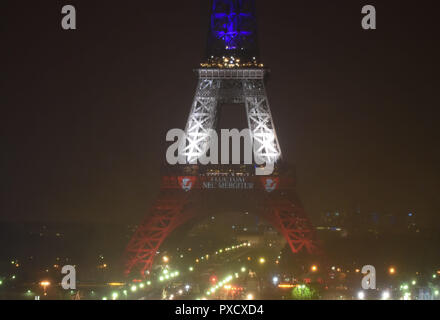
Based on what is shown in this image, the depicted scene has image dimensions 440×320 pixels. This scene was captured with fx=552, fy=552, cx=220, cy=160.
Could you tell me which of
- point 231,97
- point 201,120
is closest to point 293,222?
point 201,120

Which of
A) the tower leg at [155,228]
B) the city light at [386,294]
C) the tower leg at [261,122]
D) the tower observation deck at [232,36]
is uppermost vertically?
the tower observation deck at [232,36]

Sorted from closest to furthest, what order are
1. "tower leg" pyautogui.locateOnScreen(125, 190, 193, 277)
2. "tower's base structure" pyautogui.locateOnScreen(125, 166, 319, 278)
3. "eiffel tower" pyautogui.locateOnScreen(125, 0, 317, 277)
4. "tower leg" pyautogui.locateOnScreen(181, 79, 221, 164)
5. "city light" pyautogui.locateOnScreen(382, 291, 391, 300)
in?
1. "city light" pyautogui.locateOnScreen(382, 291, 391, 300)
2. "tower leg" pyautogui.locateOnScreen(125, 190, 193, 277)
3. "tower's base structure" pyautogui.locateOnScreen(125, 166, 319, 278)
4. "eiffel tower" pyautogui.locateOnScreen(125, 0, 317, 277)
5. "tower leg" pyautogui.locateOnScreen(181, 79, 221, 164)

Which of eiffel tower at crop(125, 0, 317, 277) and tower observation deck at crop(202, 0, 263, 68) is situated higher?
tower observation deck at crop(202, 0, 263, 68)

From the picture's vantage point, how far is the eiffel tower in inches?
1165

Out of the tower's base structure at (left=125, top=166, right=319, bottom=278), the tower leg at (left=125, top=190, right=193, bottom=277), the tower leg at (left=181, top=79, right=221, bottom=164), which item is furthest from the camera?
the tower leg at (left=181, top=79, right=221, bottom=164)

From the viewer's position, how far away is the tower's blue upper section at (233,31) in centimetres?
2967

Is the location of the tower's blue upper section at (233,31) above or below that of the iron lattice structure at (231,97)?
above

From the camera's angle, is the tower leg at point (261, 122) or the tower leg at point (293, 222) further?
the tower leg at point (261, 122)

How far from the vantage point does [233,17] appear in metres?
29.9

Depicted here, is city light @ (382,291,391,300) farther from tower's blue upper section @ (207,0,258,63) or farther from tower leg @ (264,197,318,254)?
tower's blue upper section @ (207,0,258,63)

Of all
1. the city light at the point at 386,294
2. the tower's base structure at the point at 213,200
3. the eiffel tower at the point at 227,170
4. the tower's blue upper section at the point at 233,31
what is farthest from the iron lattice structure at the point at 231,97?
the city light at the point at 386,294

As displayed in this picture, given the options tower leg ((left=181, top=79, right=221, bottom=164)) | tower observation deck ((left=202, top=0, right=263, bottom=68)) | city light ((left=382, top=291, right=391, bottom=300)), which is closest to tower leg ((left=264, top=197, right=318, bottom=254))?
tower leg ((left=181, top=79, right=221, bottom=164))

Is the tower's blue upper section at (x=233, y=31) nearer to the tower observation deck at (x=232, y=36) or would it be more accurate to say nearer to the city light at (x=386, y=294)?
the tower observation deck at (x=232, y=36)
